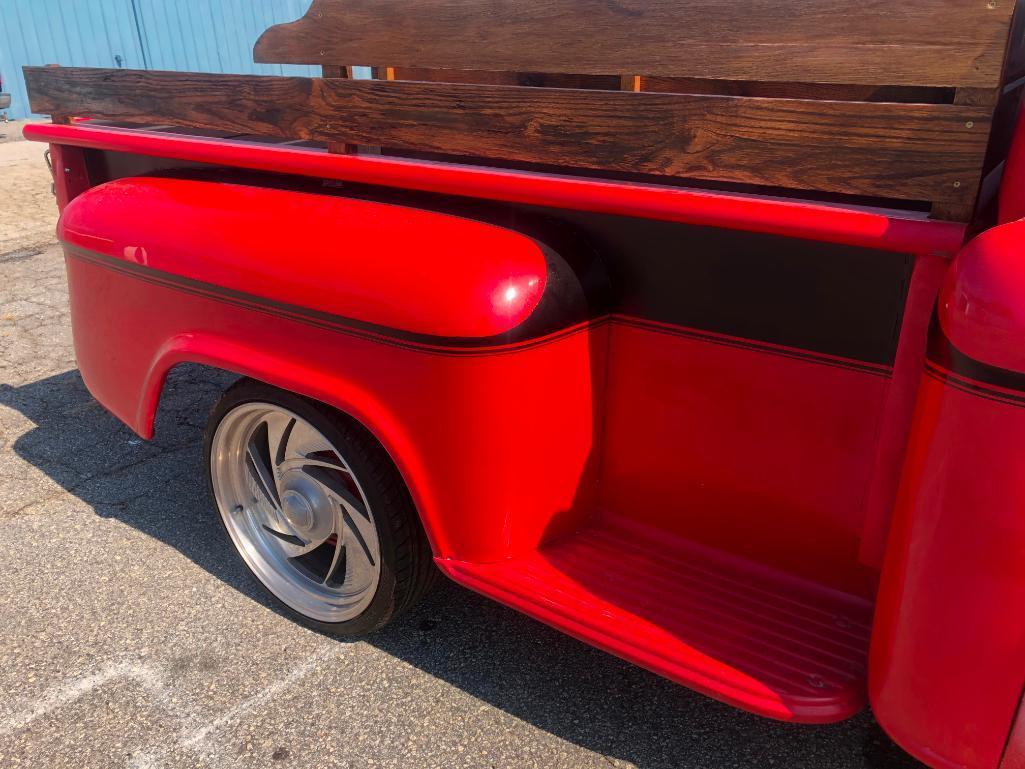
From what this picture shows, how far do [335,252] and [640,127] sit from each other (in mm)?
728

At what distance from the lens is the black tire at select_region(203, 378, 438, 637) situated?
2.06m

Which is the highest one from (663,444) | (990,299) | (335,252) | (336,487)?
(990,299)

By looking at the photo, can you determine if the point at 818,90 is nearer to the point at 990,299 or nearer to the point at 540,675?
the point at 990,299

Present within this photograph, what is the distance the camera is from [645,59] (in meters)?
1.61

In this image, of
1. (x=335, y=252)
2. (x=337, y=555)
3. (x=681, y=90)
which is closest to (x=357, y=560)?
(x=337, y=555)

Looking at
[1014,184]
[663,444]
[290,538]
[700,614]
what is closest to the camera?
[1014,184]

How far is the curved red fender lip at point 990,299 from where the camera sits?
117cm

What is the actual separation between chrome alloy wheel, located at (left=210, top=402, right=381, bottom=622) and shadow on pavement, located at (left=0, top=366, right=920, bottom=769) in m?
0.14

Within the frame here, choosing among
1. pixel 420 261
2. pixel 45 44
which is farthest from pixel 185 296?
pixel 45 44

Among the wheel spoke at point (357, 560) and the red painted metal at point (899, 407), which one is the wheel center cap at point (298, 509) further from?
the red painted metal at point (899, 407)

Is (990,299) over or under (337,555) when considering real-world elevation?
over

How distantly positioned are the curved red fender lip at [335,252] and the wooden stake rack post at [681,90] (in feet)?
0.57

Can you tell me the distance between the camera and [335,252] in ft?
6.34

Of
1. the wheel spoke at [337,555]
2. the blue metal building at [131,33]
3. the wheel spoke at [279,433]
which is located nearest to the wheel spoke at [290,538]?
the wheel spoke at [337,555]
